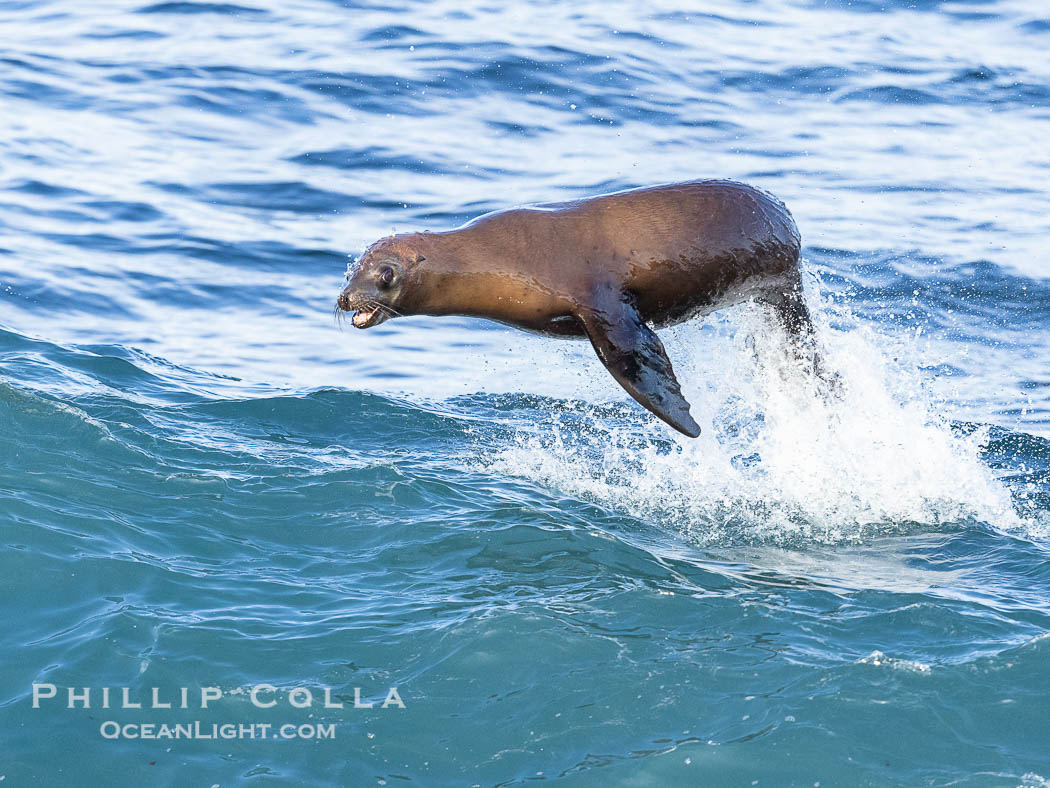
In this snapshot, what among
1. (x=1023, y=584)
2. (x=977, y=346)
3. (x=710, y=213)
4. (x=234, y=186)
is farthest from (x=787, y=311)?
(x=234, y=186)

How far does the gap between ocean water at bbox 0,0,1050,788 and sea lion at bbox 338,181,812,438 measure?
0.88m

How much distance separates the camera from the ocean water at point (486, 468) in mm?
5699

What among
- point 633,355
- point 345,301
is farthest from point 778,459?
point 345,301

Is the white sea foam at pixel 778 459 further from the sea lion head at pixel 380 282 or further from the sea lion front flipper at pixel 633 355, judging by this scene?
the sea lion head at pixel 380 282

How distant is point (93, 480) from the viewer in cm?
794

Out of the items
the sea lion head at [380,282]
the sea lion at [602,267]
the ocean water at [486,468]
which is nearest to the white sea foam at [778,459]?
the ocean water at [486,468]

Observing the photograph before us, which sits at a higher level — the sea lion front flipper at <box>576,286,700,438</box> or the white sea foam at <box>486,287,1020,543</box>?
the sea lion front flipper at <box>576,286,700,438</box>

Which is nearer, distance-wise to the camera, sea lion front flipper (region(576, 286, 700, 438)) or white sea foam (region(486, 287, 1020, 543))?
sea lion front flipper (region(576, 286, 700, 438))

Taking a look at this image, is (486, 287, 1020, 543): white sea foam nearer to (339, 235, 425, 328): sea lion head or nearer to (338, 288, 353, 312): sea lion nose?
(339, 235, 425, 328): sea lion head

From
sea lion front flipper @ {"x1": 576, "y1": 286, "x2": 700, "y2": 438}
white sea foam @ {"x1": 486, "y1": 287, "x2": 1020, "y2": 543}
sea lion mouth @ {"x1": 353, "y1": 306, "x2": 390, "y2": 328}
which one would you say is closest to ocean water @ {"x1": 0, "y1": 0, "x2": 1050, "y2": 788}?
white sea foam @ {"x1": 486, "y1": 287, "x2": 1020, "y2": 543}

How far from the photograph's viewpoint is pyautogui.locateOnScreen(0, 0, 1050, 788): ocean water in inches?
224

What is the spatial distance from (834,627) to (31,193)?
39.6 feet

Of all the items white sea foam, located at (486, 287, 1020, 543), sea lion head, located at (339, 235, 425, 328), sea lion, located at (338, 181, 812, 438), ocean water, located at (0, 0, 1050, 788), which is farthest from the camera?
white sea foam, located at (486, 287, 1020, 543)


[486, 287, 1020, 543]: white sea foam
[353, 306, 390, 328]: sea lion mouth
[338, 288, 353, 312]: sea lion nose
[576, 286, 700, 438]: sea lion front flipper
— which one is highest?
[338, 288, 353, 312]: sea lion nose
